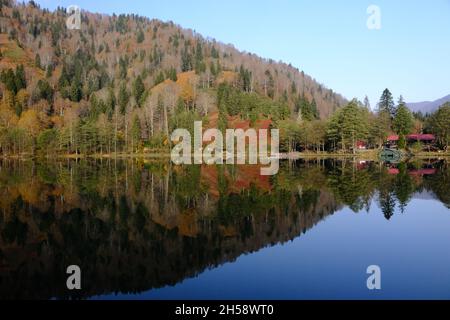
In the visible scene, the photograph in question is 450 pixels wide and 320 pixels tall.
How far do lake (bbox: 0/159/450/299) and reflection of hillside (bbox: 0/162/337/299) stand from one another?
0.16 feet

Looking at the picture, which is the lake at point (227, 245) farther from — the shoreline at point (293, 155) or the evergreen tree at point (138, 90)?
the evergreen tree at point (138, 90)

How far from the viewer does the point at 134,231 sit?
1630 cm

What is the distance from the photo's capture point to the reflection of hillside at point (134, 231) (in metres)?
11.5

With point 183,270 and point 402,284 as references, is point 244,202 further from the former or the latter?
point 402,284

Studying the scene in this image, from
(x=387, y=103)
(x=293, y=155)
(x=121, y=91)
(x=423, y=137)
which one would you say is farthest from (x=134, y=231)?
(x=121, y=91)

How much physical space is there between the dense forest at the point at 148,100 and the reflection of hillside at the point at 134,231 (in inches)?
2373

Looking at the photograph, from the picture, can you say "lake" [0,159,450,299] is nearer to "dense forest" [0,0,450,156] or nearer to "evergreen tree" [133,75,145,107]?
"dense forest" [0,0,450,156]

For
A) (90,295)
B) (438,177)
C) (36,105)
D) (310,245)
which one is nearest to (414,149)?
(438,177)

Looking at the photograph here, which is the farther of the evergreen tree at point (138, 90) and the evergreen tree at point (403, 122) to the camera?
the evergreen tree at point (138, 90)

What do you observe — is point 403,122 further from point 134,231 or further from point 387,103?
point 134,231

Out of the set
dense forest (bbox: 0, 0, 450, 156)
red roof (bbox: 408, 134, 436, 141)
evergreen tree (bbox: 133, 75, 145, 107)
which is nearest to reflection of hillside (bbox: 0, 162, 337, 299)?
dense forest (bbox: 0, 0, 450, 156)

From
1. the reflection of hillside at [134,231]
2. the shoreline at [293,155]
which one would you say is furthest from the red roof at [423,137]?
the reflection of hillside at [134,231]

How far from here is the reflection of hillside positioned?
11.5 meters

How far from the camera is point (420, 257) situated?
1308 centimetres
